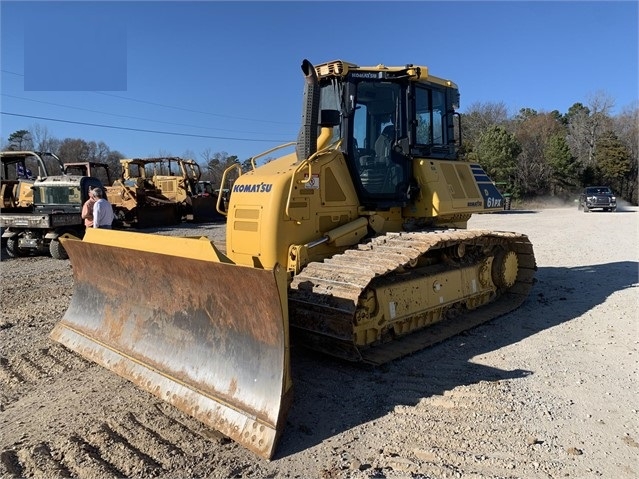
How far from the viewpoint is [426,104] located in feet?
21.3

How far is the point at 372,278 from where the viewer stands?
4.58m

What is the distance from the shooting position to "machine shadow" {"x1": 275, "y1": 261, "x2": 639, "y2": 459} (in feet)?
12.4

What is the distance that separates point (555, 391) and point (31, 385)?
15.0 ft

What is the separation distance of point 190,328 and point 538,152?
48330mm

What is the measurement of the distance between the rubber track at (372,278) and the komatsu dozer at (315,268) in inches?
0.8

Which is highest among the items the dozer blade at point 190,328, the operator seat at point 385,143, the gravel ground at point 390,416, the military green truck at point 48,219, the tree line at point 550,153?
the tree line at point 550,153

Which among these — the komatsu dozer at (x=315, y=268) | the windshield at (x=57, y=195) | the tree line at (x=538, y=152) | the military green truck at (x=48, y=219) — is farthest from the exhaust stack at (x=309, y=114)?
the tree line at (x=538, y=152)

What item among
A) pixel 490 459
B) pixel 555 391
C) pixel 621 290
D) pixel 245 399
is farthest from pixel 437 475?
pixel 621 290

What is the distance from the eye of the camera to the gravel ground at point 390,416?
319cm

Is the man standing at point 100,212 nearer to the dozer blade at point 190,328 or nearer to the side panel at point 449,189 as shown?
the dozer blade at point 190,328

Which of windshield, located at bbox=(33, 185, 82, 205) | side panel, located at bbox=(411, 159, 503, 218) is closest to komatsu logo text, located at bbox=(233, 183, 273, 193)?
side panel, located at bbox=(411, 159, 503, 218)

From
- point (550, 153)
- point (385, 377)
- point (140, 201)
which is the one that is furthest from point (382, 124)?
point (550, 153)

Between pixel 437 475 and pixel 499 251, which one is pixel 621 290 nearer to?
pixel 499 251

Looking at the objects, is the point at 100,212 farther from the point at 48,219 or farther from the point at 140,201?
the point at 140,201
